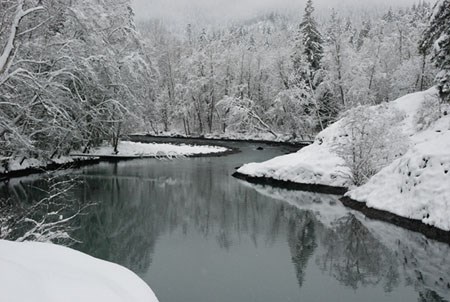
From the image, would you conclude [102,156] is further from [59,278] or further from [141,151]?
[59,278]

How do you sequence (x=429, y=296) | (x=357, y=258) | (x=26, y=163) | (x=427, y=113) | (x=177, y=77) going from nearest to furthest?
(x=429, y=296)
(x=357, y=258)
(x=427, y=113)
(x=26, y=163)
(x=177, y=77)

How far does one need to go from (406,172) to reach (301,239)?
19.8ft

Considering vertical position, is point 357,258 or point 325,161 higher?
point 325,161

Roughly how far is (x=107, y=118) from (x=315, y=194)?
Answer: 19.8 meters

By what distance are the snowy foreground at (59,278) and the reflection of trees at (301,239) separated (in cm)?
636

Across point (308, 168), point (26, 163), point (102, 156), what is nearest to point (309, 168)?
point (308, 168)

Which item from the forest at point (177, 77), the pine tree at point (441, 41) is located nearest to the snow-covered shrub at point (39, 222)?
the forest at point (177, 77)

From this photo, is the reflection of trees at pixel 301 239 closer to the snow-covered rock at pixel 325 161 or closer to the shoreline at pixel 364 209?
the shoreline at pixel 364 209

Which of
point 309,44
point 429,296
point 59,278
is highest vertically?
point 309,44

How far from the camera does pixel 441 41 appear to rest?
2270 centimetres

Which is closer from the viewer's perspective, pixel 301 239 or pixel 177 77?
pixel 301 239

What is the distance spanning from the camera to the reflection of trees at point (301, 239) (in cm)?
1262

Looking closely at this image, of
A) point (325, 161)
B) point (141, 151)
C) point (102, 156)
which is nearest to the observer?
point (325, 161)

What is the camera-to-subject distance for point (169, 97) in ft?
214
